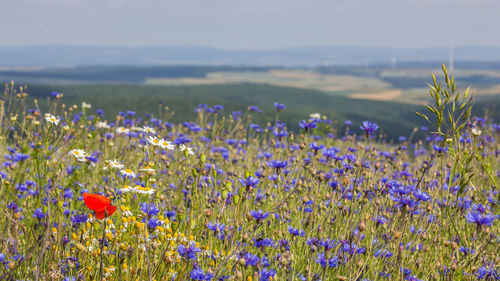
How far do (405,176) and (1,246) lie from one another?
3.40 m

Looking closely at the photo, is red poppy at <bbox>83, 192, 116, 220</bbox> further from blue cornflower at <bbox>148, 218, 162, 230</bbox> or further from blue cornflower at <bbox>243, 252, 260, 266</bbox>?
blue cornflower at <bbox>243, 252, 260, 266</bbox>

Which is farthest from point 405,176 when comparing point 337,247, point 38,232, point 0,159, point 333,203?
point 0,159

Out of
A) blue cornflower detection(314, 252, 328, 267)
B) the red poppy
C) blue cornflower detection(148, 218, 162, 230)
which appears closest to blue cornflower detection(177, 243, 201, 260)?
blue cornflower detection(148, 218, 162, 230)

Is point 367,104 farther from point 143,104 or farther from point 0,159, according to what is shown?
point 0,159

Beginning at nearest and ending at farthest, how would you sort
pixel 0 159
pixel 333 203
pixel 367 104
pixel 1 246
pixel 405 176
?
pixel 1 246 → pixel 333 203 → pixel 405 176 → pixel 0 159 → pixel 367 104

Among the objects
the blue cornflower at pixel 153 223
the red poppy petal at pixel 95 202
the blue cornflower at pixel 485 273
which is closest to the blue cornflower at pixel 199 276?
the blue cornflower at pixel 153 223

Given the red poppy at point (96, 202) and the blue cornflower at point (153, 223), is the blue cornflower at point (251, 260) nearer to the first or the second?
the blue cornflower at point (153, 223)

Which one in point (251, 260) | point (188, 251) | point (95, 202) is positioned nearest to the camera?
point (95, 202)

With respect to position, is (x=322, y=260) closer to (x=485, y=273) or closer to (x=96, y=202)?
(x=485, y=273)

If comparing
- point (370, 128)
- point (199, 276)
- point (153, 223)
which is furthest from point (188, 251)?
point (370, 128)

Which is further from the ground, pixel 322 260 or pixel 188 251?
pixel 188 251

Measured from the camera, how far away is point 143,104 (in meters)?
35.3

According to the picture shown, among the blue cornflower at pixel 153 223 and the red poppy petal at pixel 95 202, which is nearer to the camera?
the red poppy petal at pixel 95 202

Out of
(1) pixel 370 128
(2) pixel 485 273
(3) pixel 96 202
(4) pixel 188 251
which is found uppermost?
(1) pixel 370 128
